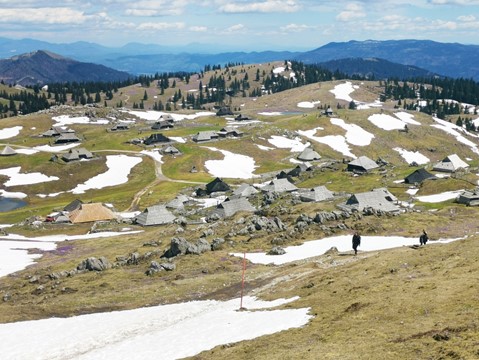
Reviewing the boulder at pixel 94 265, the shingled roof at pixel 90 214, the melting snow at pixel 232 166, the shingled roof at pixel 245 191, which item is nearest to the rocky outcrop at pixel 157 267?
the boulder at pixel 94 265

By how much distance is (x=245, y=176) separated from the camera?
5689 inches

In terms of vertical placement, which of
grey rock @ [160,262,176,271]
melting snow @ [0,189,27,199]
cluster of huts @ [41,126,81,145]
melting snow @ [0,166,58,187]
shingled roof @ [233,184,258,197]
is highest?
cluster of huts @ [41,126,81,145]

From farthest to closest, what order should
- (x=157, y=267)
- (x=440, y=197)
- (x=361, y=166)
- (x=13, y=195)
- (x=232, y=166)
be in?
1. (x=232, y=166)
2. (x=361, y=166)
3. (x=13, y=195)
4. (x=440, y=197)
5. (x=157, y=267)

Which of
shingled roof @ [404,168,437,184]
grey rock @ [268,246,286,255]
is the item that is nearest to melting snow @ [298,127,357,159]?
shingled roof @ [404,168,437,184]

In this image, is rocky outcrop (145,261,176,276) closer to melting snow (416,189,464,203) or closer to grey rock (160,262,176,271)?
grey rock (160,262,176,271)

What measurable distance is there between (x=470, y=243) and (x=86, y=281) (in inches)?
1557

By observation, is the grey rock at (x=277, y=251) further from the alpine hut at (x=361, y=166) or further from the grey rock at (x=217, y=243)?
the alpine hut at (x=361, y=166)

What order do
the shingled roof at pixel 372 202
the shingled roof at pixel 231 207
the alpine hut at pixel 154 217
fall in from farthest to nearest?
the shingled roof at pixel 231 207
the alpine hut at pixel 154 217
the shingled roof at pixel 372 202

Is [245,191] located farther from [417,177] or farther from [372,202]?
[417,177]

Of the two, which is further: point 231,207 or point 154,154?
point 154,154

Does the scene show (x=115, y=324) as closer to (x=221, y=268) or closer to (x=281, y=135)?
(x=221, y=268)

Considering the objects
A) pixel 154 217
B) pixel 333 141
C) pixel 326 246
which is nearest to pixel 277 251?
pixel 326 246

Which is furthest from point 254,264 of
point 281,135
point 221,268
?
point 281,135

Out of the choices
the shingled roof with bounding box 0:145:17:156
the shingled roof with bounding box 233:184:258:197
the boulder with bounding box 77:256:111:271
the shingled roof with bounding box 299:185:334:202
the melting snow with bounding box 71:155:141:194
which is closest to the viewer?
the boulder with bounding box 77:256:111:271
